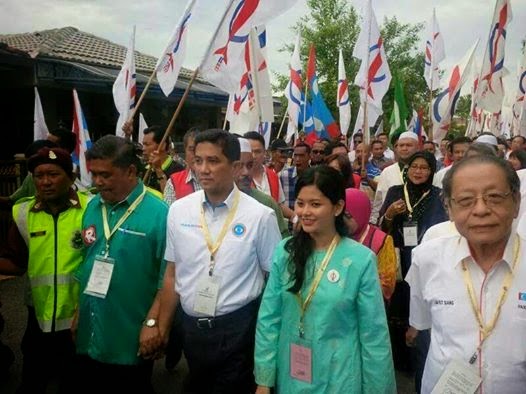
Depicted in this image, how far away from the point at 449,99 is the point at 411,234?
4773 mm

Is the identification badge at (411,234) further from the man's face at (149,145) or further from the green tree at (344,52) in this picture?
the green tree at (344,52)

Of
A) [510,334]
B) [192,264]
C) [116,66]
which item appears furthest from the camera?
[116,66]

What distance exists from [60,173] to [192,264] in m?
1.06

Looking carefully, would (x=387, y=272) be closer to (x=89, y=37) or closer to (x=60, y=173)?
(x=60, y=173)

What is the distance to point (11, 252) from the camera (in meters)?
2.96

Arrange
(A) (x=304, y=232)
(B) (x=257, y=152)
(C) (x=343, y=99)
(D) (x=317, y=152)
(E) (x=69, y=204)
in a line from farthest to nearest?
(C) (x=343, y=99)
(D) (x=317, y=152)
(B) (x=257, y=152)
(E) (x=69, y=204)
(A) (x=304, y=232)

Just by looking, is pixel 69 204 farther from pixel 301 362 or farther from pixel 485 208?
pixel 485 208

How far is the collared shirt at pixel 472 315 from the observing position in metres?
1.63

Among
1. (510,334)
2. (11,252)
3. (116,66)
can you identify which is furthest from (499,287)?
(116,66)

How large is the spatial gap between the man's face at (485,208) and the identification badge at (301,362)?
0.89 m

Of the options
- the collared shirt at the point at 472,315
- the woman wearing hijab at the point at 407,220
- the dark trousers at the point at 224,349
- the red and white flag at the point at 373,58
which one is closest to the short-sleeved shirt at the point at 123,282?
the dark trousers at the point at 224,349

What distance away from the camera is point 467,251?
1778mm

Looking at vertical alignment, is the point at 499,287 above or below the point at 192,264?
above

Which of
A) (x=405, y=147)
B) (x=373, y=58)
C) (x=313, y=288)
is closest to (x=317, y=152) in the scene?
(x=405, y=147)
